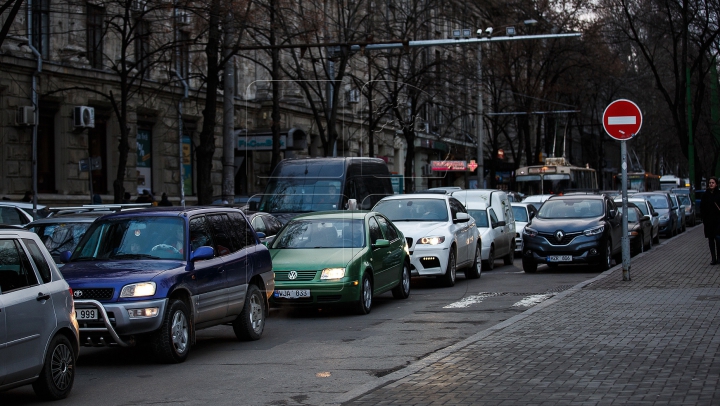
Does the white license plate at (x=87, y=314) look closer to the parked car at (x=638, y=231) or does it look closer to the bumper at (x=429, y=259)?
the bumper at (x=429, y=259)

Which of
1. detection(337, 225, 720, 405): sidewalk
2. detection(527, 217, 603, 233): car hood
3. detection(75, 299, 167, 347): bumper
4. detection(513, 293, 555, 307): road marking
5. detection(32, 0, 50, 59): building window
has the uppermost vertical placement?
detection(32, 0, 50, 59): building window

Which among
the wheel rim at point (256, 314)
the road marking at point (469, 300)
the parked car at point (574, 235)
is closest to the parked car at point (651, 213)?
the parked car at point (574, 235)

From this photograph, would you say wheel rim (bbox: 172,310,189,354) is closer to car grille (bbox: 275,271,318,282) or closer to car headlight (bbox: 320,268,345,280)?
car grille (bbox: 275,271,318,282)

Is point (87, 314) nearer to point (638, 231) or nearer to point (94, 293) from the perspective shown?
point (94, 293)

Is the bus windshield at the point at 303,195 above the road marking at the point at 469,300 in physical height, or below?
above

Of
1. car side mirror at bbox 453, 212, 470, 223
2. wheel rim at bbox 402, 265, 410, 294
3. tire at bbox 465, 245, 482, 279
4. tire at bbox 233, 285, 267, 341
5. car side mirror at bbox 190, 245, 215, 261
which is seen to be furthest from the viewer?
tire at bbox 465, 245, 482, 279

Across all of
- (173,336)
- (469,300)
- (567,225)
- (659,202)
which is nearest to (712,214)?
A: (567,225)

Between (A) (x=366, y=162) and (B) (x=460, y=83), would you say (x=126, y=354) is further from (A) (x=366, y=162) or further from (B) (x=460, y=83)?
(B) (x=460, y=83)

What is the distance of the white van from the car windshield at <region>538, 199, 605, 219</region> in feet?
3.75

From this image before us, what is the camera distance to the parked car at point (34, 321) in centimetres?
765

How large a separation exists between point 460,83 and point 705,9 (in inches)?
402

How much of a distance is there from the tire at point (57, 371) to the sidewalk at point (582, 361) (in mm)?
2460

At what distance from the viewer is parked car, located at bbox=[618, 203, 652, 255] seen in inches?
1000

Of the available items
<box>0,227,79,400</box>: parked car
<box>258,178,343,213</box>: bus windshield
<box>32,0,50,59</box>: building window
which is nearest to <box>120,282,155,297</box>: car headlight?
<box>0,227,79,400</box>: parked car
